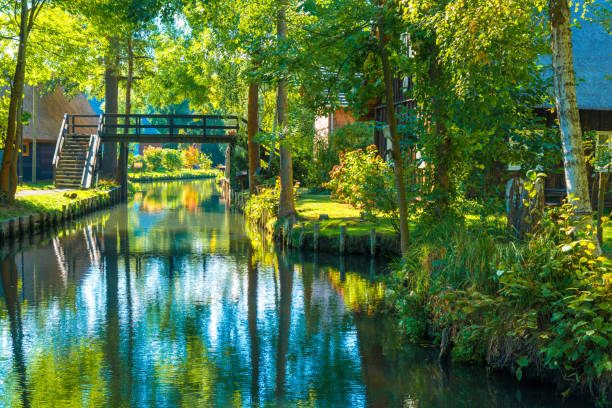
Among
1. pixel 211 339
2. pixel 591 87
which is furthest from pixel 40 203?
pixel 591 87

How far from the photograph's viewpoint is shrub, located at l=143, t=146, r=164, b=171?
2998 inches

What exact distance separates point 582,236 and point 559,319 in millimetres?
1097

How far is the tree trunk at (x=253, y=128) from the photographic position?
33656 millimetres

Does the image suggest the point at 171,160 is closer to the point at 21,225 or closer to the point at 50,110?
the point at 50,110

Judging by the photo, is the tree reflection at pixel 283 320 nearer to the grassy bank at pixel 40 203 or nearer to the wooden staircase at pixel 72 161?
the grassy bank at pixel 40 203

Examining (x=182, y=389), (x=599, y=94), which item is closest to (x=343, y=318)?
(x=182, y=389)

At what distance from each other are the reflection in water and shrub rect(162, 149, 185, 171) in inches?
2338

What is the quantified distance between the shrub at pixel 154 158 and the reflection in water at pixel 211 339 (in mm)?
56117

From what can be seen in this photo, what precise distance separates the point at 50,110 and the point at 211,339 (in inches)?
1679

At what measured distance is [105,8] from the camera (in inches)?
1047

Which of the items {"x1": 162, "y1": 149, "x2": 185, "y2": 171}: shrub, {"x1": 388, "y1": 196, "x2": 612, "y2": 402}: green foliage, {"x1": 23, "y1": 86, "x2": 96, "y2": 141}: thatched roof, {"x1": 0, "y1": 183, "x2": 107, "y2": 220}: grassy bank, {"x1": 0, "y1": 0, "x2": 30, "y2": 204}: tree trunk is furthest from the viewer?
{"x1": 162, "y1": 149, "x2": 185, "y2": 171}: shrub

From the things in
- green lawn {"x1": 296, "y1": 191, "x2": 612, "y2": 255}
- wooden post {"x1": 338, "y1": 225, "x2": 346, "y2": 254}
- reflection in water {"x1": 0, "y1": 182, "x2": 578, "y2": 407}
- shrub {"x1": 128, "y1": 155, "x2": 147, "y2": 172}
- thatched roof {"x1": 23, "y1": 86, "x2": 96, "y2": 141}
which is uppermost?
thatched roof {"x1": 23, "y1": 86, "x2": 96, "y2": 141}

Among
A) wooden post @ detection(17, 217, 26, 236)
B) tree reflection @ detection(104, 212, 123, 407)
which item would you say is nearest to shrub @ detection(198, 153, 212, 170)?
wooden post @ detection(17, 217, 26, 236)

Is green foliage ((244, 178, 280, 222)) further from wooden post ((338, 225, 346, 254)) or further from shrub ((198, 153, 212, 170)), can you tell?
shrub ((198, 153, 212, 170))
